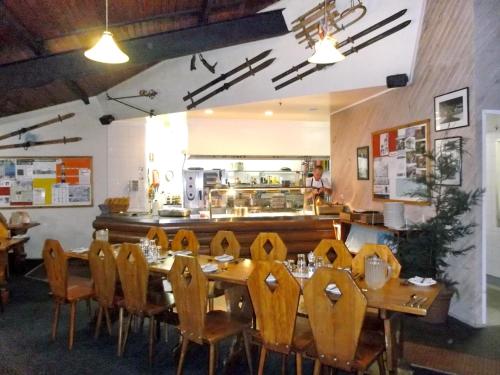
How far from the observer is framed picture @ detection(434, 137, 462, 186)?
4520 mm

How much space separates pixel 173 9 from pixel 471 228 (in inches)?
172

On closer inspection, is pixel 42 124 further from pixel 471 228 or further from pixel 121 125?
pixel 471 228

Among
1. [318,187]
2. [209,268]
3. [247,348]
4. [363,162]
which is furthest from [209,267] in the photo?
[318,187]

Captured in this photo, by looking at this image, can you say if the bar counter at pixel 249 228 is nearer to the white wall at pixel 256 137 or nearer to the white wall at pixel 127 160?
the white wall at pixel 127 160

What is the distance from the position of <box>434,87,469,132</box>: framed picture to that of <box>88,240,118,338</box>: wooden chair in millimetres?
3984

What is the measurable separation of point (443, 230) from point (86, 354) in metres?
3.89

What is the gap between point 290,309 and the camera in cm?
279

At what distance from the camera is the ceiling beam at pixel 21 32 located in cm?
412

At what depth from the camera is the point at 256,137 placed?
862 cm

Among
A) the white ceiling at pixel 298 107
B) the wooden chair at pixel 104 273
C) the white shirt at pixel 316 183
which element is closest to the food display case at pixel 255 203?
the white shirt at pixel 316 183

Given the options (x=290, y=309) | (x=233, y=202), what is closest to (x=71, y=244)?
(x=233, y=202)

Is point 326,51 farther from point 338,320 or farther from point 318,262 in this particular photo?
point 338,320

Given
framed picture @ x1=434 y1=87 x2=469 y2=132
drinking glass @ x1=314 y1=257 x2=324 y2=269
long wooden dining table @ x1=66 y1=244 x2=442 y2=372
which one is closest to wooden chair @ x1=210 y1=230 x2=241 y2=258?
long wooden dining table @ x1=66 y1=244 x2=442 y2=372

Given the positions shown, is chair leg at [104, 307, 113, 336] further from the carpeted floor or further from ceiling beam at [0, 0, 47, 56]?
ceiling beam at [0, 0, 47, 56]
